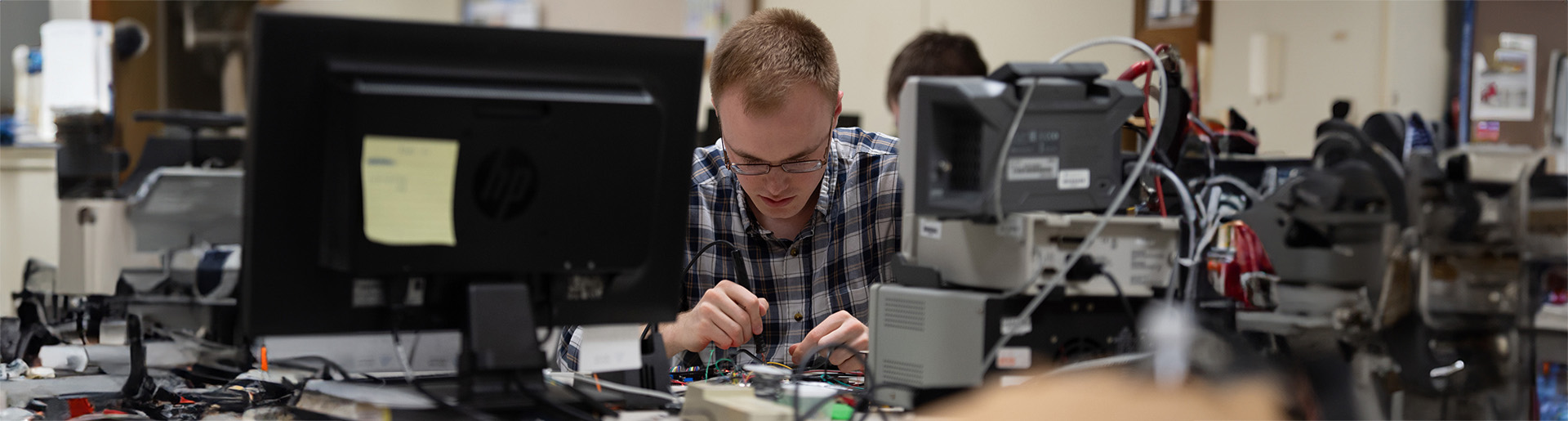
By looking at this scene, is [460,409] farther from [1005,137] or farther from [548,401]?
[1005,137]

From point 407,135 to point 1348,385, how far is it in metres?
0.99

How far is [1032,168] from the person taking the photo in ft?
3.34

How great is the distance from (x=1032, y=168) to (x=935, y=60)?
5.33 ft

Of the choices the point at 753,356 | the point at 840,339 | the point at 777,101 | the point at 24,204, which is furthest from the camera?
the point at 24,204

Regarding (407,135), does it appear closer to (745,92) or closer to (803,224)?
(745,92)

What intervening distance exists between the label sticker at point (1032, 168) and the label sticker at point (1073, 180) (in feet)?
0.03

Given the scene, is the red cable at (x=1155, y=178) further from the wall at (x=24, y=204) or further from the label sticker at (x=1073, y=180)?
the wall at (x=24, y=204)

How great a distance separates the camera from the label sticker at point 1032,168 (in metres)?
1.01

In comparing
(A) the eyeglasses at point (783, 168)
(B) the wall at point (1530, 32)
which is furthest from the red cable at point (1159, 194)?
(B) the wall at point (1530, 32)

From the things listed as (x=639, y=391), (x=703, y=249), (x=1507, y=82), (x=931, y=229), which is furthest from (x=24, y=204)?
(x=1507, y=82)

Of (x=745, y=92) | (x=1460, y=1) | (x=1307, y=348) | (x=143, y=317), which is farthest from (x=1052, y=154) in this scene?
(x=1460, y=1)

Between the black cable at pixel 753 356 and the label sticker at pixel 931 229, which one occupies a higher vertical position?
the label sticker at pixel 931 229

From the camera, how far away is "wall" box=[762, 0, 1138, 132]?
329 cm

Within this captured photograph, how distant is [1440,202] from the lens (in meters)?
1.31
